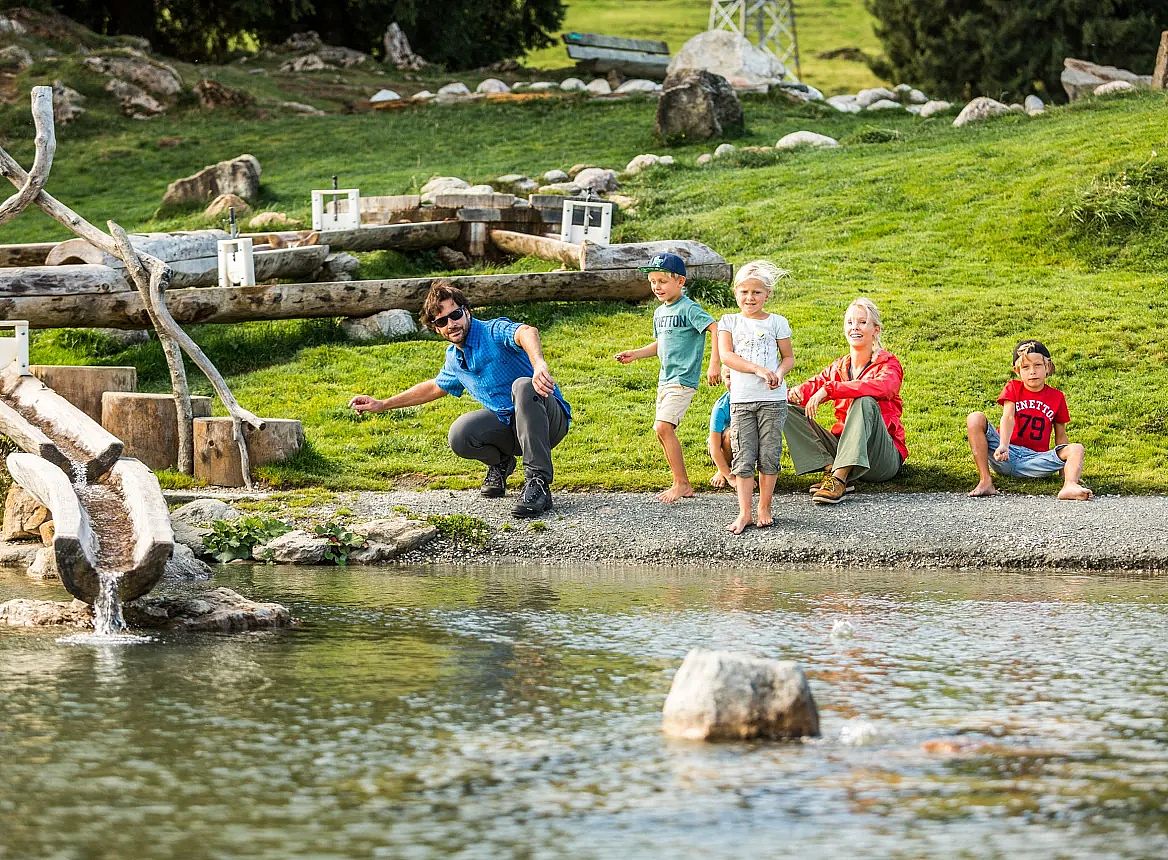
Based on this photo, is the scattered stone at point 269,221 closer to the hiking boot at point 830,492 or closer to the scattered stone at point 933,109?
the scattered stone at point 933,109

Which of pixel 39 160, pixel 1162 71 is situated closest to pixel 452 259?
pixel 39 160

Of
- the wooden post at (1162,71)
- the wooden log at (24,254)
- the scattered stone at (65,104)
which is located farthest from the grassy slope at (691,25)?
the wooden log at (24,254)

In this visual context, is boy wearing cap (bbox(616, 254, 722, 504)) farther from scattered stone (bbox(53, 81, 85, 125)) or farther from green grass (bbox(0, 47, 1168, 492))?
scattered stone (bbox(53, 81, 85, 125))

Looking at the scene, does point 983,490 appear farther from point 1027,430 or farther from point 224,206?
point 224,206

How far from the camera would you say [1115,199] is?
19688 millimetres

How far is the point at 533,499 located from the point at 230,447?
2770 mm

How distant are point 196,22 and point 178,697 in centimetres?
3781

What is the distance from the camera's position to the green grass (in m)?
13.1

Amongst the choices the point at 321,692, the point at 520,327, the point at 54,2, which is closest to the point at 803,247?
the point at 520,327

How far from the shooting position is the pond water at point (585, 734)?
498 cm

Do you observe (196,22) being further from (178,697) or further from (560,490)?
(178,697)

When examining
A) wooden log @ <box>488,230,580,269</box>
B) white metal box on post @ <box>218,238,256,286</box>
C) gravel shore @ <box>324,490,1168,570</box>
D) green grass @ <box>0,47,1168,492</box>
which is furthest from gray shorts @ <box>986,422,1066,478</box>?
white metal box on post @ <box>218,238,256,286</box>

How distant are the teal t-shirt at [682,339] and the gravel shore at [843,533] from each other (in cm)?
91

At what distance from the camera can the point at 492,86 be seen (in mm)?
36969
